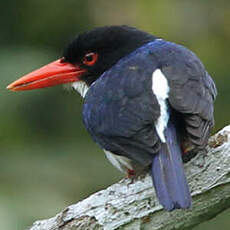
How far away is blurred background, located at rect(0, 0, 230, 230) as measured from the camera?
19.6 ft

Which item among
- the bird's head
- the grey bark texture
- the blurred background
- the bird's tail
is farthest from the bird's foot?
the blurred background

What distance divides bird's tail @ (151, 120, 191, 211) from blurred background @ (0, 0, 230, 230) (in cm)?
169

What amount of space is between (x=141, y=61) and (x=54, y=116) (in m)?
2.47

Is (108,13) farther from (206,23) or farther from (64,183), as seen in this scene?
(64,183)

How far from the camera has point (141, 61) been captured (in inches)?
179

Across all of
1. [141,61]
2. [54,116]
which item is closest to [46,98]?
[54,116]

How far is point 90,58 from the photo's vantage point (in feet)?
16.5

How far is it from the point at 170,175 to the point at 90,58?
138cm

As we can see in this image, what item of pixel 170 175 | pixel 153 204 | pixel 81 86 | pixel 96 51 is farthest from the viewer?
pixel 81 86

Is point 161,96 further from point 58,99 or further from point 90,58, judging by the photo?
point 58,99

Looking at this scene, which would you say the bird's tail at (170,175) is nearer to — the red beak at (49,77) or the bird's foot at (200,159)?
the bird's foot at (200,159)

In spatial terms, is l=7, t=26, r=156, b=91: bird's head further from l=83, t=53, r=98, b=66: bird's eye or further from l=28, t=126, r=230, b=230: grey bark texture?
l=28, t=126, r=230, b=230: grey bark texture

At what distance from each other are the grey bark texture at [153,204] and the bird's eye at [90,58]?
1093mm

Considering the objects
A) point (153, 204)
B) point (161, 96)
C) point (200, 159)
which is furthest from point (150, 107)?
point (153, 204)
